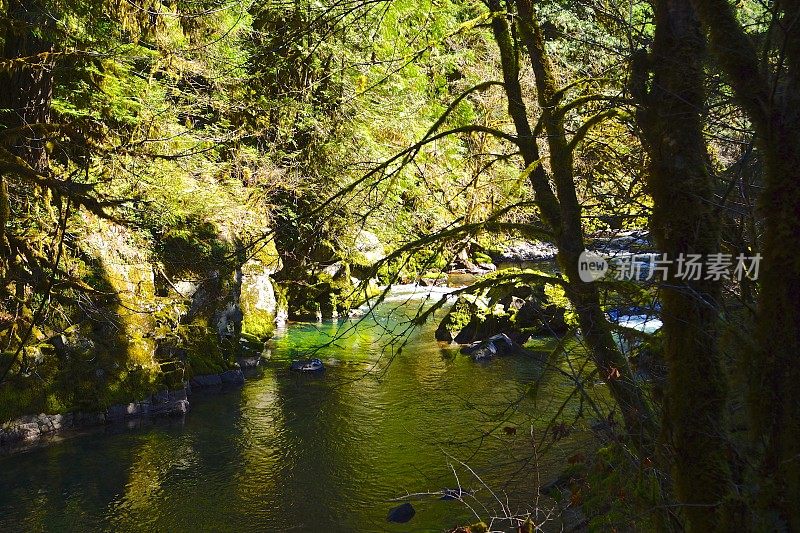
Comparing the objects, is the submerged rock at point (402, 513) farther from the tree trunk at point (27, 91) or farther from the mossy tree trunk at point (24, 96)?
the tree trunk at point (27, 91)

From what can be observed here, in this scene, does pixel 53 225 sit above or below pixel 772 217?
above

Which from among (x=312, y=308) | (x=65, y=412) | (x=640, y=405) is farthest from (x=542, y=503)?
(x=312, y=308)

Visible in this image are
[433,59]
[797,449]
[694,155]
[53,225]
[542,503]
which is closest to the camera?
[797,449]

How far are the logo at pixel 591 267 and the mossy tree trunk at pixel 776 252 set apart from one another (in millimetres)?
1785

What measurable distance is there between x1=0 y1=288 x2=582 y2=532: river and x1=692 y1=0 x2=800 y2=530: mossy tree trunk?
9.72 feet

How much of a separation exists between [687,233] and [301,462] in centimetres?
673

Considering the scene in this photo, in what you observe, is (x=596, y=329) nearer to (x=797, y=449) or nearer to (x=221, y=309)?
(x=797, y=449)

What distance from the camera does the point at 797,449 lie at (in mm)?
2240

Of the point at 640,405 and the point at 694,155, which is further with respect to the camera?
the point at 640,405

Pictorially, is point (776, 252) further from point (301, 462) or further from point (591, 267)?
point (301, 462)

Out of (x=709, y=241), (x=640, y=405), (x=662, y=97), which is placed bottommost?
(x=640, y=405)

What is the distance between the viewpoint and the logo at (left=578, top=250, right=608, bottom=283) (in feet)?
13.5

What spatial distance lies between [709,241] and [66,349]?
9.98m

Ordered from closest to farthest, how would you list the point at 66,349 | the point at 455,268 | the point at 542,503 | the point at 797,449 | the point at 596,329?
the point at 797,449
the point at 596,329
the point at 542,503
the point at 66,349
the point at 455,268
